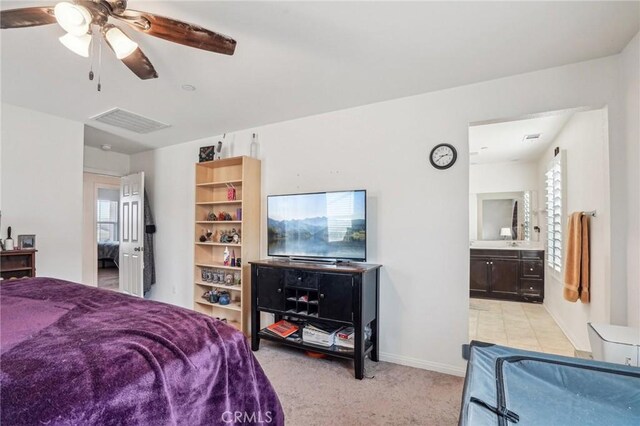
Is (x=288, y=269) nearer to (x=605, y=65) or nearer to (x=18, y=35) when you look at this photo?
(x=18, y=35)

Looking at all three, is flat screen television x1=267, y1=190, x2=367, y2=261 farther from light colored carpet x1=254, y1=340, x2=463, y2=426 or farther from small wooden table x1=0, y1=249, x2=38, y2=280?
small wooden table x1=0, y1=249, x2=38, y2=280

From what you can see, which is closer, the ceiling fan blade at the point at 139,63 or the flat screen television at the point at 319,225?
the ceiling fan blade at the point at 139,63

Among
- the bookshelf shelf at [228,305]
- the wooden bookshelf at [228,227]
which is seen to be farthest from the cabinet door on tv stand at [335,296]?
the bookshelf shelf at [228,305]

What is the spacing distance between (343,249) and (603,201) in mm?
2071

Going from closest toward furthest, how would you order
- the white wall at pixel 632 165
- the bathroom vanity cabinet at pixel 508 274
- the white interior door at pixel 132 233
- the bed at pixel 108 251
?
the white wall at pixel 632 165 → the white interior door at pixel 132 233 → the bathroom vanity cabinet at pixel 508 274 → the bed at pixel 108 251

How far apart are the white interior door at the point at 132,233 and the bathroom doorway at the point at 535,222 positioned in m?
4.36

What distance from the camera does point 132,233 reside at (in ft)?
14.7

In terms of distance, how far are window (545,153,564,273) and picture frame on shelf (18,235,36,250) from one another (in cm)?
577

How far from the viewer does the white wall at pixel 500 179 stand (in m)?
5.31

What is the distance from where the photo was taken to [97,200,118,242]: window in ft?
24.4

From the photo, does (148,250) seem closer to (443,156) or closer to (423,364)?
(423,364)

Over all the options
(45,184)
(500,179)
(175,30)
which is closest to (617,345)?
(175,30)

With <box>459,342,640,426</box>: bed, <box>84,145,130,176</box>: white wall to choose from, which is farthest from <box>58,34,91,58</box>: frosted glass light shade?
<box>84,145,130,176</box>: white wall

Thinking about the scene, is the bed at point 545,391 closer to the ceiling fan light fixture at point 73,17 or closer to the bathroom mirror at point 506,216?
the ceiling fan light fixture at point 73,17
